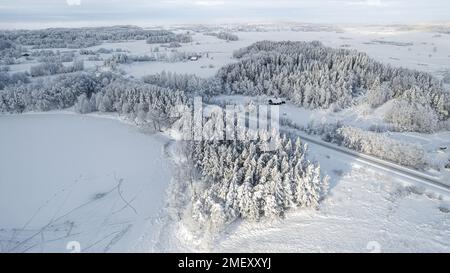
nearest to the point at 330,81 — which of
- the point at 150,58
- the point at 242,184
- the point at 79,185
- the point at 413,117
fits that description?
the point at 413,117

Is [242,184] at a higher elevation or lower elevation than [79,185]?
higher

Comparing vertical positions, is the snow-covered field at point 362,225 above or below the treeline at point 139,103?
below

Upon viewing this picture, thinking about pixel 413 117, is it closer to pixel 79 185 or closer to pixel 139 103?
pixel 139 103

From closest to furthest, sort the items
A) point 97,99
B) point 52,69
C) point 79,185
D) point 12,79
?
1. point 79,185
2. point 97,99
3. point 12,79
4. point 52,69

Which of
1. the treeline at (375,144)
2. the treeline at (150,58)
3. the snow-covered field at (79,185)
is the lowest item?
the snow-covered field at (79,185)

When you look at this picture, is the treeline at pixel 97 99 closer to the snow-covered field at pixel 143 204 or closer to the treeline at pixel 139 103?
the treeline at pixel 139 103

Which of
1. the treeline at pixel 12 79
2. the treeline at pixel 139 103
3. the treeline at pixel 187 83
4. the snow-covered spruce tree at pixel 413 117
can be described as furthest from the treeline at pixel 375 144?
the treeline at pixel 12 79

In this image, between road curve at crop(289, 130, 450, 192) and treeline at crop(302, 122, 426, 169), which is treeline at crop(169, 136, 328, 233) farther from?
treeline at crop(302, 122, 426, 169)
